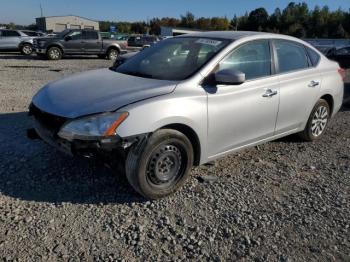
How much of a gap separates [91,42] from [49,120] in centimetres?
1807

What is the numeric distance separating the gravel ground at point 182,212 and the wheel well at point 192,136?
341 mm

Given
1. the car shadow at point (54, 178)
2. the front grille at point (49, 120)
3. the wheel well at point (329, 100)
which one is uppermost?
the front grille at point (49, 120)

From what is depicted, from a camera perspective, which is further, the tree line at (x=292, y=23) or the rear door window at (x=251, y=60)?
the tree line at (x=292, y=23)

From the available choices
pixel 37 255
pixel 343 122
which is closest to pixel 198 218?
pixel 37 255

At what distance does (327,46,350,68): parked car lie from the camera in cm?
1973

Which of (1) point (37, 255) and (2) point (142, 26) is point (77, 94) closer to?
(1) point (37, 255)

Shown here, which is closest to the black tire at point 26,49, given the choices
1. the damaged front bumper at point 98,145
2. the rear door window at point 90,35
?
the rear door window at point 90,35

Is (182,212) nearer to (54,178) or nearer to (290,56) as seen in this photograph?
(54,178)

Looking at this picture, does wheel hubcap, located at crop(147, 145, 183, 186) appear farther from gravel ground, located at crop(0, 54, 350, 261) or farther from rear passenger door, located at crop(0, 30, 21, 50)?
rear passenger door, located at crop(0, 30, 21, 50)

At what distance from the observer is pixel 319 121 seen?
226 inches

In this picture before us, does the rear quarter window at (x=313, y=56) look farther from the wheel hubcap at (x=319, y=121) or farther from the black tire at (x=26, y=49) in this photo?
the black tire at (x=26, y=49)

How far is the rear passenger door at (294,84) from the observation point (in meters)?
4.78

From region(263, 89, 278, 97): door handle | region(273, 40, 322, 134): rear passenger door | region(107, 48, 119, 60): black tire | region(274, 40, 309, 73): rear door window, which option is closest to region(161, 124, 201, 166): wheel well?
region(263, 89, 278, 97): door handle

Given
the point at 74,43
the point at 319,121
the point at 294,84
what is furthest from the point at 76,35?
the point at 294,84
